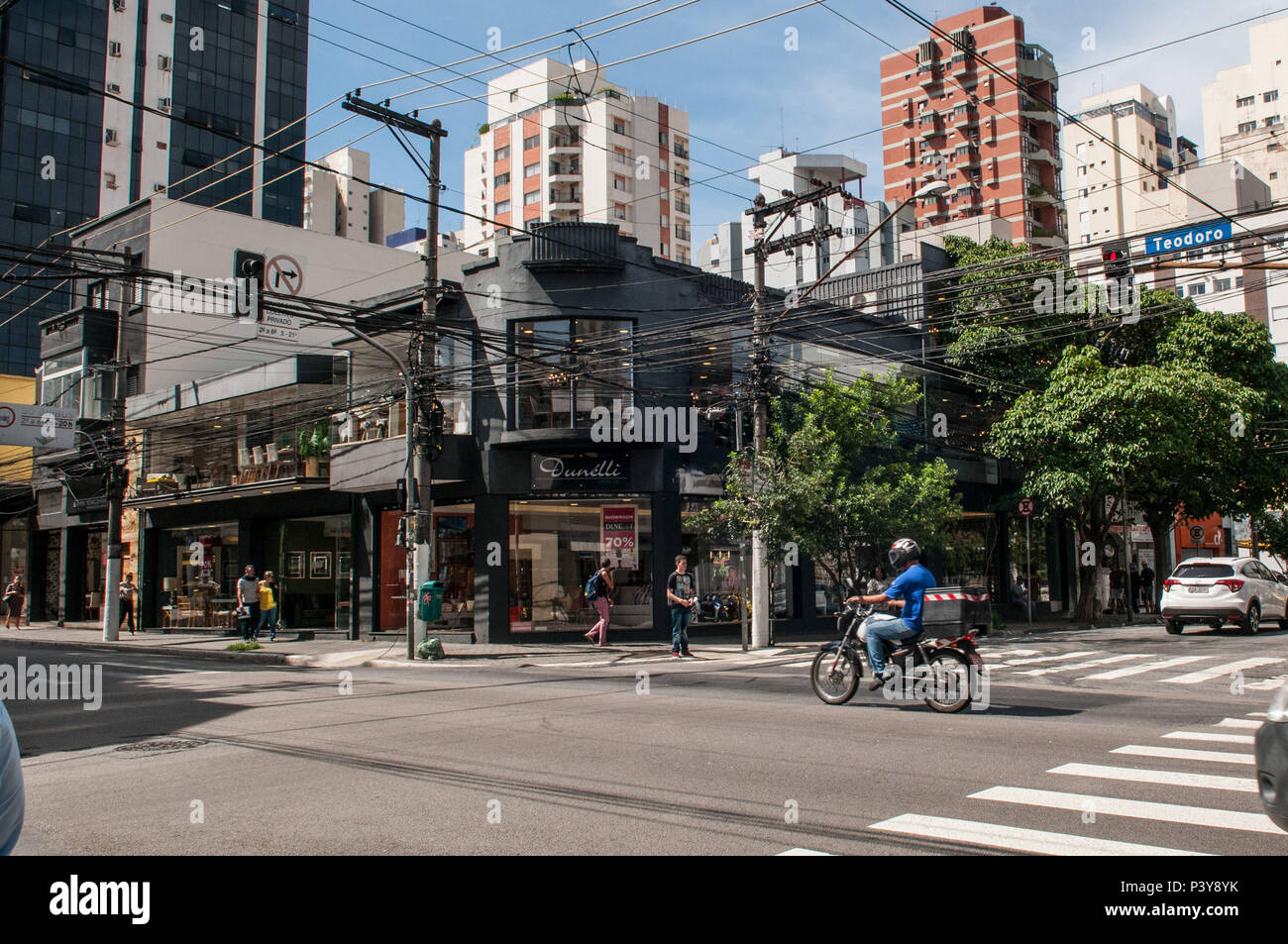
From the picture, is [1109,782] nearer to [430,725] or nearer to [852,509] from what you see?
[430,725]

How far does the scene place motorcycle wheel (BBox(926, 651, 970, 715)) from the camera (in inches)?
413

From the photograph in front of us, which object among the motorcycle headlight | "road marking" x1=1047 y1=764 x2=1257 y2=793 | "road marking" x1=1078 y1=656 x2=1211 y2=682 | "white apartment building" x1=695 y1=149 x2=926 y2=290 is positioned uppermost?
"white apartment building" x1=695 y1=149 x2=926 y2=290

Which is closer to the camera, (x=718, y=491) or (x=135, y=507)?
(x=718, y=491)

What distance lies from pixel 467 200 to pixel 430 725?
7093 cm

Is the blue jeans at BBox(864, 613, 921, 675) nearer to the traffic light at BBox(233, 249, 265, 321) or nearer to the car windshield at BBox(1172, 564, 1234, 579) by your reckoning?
the traffic light at BBox(233, 249, 265, 321)

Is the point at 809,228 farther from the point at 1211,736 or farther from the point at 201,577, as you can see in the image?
the point at 1211,736

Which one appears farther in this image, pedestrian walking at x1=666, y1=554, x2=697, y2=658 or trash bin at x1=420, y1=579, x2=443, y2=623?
trash bin at x1=420, y1=579, x2=443, y2=623

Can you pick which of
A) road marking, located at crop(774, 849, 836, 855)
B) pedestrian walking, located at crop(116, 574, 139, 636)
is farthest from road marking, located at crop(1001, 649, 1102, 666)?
pedestrian walking, located at crop(116, 574, 139, 636)

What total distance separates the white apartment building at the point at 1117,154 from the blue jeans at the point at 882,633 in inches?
3508

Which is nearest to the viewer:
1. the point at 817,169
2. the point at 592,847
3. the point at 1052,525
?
the point at 592,847

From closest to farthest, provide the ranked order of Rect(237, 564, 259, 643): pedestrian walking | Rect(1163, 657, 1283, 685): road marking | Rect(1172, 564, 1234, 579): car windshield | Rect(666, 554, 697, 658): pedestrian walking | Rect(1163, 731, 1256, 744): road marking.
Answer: Rect(1163, 731, 1256, 744): road marking < Rect(1163, 657, 1283, 685): road marking < Rect(666, 554, 697, 658): pedestrian walking < Rect(1172, 564, 1234, 579): car windshield < Rect(237, 564, 259, 643): pedestrian walking

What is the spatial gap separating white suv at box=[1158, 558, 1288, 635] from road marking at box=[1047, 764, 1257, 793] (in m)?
17.6
